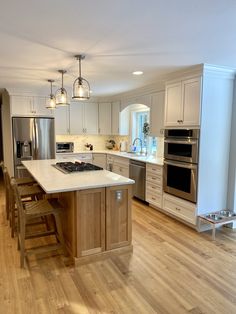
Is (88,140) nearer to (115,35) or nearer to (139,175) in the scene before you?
(139,175)

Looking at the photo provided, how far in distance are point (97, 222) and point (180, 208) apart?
1634mm

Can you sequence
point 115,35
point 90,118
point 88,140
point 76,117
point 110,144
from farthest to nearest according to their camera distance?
point 110,144 → point 88,140 → point 90,118 → point 76,117 → point 115,35

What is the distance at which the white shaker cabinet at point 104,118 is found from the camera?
6.64 meters

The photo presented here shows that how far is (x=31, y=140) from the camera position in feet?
18.1

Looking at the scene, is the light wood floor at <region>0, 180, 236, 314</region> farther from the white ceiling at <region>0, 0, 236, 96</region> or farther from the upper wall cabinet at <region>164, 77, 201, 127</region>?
the white ceiling at <region>0, 0, 236, 96</region>

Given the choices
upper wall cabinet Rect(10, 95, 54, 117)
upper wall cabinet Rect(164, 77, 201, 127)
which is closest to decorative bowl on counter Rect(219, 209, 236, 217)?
upper wall cabinet Rect(164, 77, 201, 127)

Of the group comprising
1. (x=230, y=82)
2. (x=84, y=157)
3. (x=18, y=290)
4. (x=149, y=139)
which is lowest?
(x=18, y=290)

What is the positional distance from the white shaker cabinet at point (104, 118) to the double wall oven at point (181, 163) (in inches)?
111

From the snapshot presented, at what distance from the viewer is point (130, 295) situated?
2.24 metres

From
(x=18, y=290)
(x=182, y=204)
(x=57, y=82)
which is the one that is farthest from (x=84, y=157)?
(x=18, y=290)

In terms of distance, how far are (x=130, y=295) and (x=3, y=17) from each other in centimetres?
259

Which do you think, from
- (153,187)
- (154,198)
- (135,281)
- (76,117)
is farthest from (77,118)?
(135,281)

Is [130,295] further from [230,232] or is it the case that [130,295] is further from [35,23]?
[35,23]

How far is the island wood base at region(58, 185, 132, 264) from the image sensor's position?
269 cm
